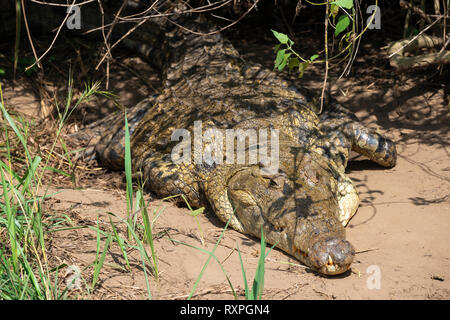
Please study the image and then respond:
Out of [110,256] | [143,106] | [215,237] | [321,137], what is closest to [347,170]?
[321,137]

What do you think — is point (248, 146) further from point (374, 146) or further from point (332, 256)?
point (332, 256)

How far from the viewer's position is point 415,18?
6770 mm

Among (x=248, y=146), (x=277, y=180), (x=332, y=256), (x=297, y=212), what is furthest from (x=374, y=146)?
(x=332, y=256)

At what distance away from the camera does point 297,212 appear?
11.4ft

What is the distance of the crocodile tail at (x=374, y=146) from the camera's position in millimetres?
4625

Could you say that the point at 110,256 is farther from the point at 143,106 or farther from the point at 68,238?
the point at 143,106

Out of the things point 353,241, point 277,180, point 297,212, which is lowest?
point 353,241

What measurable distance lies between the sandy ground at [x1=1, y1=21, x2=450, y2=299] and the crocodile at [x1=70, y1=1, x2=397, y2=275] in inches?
6.2

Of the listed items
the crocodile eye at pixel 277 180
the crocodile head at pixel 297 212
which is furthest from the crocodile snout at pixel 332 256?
the crocodile eye at pixel 277 180

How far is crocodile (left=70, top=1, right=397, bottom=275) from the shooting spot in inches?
137

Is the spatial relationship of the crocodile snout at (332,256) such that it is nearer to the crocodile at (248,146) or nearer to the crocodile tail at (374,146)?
the crocodile at (248,146)

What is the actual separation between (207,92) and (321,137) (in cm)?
120

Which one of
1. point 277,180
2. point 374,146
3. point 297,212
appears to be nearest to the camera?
point 297,212

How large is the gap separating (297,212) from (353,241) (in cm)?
48
